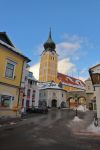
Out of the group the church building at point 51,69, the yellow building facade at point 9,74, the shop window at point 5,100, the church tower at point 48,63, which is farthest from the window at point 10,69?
the church tower at point 48,63

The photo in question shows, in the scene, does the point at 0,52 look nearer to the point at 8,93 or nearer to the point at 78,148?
the point at 8,93

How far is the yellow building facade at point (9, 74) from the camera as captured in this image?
1947cm

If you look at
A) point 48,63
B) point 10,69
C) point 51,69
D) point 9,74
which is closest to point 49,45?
point 48,63

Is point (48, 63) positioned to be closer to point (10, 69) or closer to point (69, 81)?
point (69, 81)

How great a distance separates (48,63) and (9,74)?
Result: 86.7 meters

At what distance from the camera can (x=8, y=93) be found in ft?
65.9

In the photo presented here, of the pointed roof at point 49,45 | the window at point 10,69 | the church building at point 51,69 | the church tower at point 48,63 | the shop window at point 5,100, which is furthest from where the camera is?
the church tower at point 48,63

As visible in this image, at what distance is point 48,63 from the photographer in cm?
10694

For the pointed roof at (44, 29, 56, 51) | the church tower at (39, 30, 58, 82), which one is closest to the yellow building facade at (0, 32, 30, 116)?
the church tower at (39, 30, 58, 82)

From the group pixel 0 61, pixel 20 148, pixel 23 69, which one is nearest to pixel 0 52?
pixel 0 61

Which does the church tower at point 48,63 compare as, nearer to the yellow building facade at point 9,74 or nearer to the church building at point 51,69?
the church building at point 51,69

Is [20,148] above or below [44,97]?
below

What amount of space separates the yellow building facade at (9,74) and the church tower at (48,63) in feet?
265

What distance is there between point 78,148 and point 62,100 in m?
65.1
